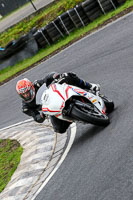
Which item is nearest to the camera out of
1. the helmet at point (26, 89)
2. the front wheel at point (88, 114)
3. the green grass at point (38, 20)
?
the front wheel at point (88, 114)

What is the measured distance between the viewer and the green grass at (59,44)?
16.1 metres

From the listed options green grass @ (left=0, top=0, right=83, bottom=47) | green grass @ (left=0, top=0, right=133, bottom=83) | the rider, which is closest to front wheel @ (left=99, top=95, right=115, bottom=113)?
the rider

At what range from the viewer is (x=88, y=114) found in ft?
23.2

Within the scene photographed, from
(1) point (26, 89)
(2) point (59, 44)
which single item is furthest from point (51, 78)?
(2) point (59, 44)

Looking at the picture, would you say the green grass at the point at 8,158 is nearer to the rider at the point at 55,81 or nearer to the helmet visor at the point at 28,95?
the rider at the point at 55,81

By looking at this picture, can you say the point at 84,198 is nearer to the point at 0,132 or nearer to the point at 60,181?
the point at 60,181

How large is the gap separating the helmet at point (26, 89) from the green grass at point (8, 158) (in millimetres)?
1714

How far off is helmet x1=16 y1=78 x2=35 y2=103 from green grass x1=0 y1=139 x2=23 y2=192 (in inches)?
67.5

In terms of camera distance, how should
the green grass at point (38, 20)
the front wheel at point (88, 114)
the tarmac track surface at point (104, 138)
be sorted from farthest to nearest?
the green grass at point (38, 20) < the front wheel at point (88, 114) < the tarmac track surface at point (104, 138)

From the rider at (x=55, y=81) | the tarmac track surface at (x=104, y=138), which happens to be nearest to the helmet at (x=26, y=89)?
the rider at (x=55, y=81)

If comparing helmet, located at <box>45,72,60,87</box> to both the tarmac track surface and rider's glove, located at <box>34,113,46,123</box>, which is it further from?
the tarmac track surface

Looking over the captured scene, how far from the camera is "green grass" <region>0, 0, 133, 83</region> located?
1612cm

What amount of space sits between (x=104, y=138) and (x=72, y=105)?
2.70 ft

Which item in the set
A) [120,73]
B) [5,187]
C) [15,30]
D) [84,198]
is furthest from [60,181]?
[15,30]
